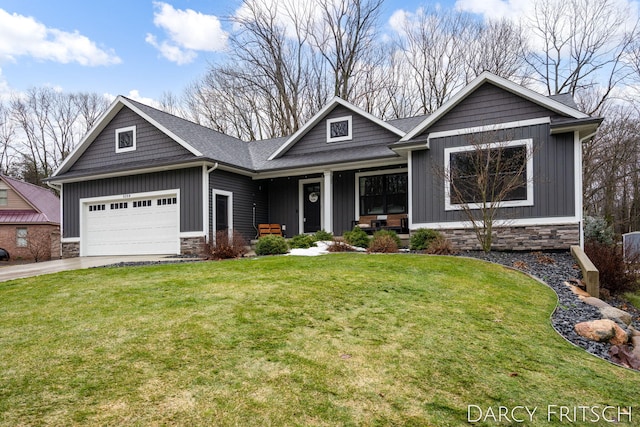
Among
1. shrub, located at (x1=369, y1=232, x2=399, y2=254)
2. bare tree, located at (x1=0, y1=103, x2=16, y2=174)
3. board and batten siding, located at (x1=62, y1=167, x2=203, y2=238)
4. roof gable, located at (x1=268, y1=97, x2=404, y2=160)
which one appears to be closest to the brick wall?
board and batten siding, located at (x1=62, y1=167, x2=203, y2=238)

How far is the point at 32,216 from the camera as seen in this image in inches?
921

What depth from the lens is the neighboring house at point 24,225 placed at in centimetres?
2300

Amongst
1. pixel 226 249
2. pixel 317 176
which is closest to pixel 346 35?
pixel 317 176

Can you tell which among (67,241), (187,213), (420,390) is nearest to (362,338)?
(420,390)

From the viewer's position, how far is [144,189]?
14281 millimetres

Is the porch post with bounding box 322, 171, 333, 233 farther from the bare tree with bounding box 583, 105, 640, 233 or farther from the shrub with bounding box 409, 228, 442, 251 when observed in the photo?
the bare tree with bounding box 583, 105, 640, 233

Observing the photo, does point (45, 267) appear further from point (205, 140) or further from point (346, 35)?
point (346, 35)

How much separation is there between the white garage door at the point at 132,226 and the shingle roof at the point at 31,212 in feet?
34.8

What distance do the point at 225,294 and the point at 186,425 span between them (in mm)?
3016

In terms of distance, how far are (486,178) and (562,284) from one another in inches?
145

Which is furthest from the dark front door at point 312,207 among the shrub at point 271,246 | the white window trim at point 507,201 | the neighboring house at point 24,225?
the neighboring house at point 24,225

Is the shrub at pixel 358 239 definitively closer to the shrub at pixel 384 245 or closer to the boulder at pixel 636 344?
the shrub at pixel 384 245

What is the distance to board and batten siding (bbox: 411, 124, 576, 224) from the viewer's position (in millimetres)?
10133

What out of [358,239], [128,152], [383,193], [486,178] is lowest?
[358,239]
